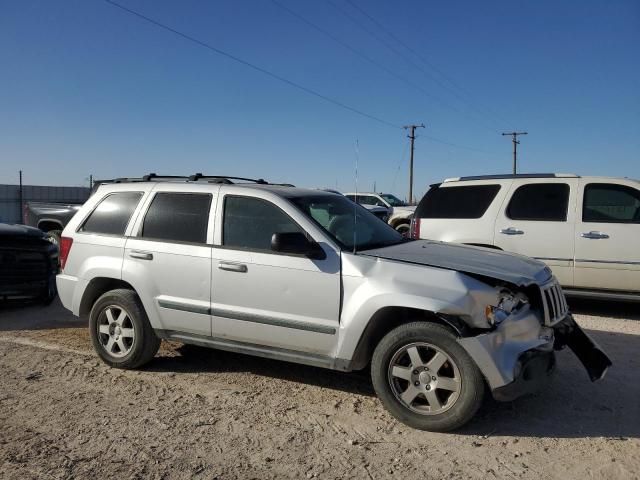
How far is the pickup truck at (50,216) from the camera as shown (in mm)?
12844

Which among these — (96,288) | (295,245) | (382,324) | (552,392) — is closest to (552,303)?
(552,392)

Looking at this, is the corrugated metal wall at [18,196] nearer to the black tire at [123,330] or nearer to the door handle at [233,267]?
the black tire at [123,330]

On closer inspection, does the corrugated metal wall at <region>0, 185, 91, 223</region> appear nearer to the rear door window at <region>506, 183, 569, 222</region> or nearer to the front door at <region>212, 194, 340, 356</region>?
the rear door window at <region>506, 183, 569, 222</region>

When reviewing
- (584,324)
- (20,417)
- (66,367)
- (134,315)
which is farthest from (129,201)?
(584,324)

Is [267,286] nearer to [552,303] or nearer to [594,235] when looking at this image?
[552,303]

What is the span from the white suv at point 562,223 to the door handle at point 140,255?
4.65m

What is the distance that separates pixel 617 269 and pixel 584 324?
2.89 ft

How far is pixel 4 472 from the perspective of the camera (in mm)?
3205

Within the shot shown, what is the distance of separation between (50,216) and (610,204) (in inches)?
466

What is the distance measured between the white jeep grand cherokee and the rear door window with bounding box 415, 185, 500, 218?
10.6ft

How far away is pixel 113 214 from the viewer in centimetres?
534

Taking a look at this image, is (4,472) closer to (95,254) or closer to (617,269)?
(95,254)

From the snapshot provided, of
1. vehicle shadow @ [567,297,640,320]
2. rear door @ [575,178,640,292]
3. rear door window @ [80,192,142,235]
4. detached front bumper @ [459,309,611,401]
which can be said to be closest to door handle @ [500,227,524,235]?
rear door @ [575,178,640,292]

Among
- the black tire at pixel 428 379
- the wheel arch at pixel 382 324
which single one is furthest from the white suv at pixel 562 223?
the black tire at pixel 428 379
